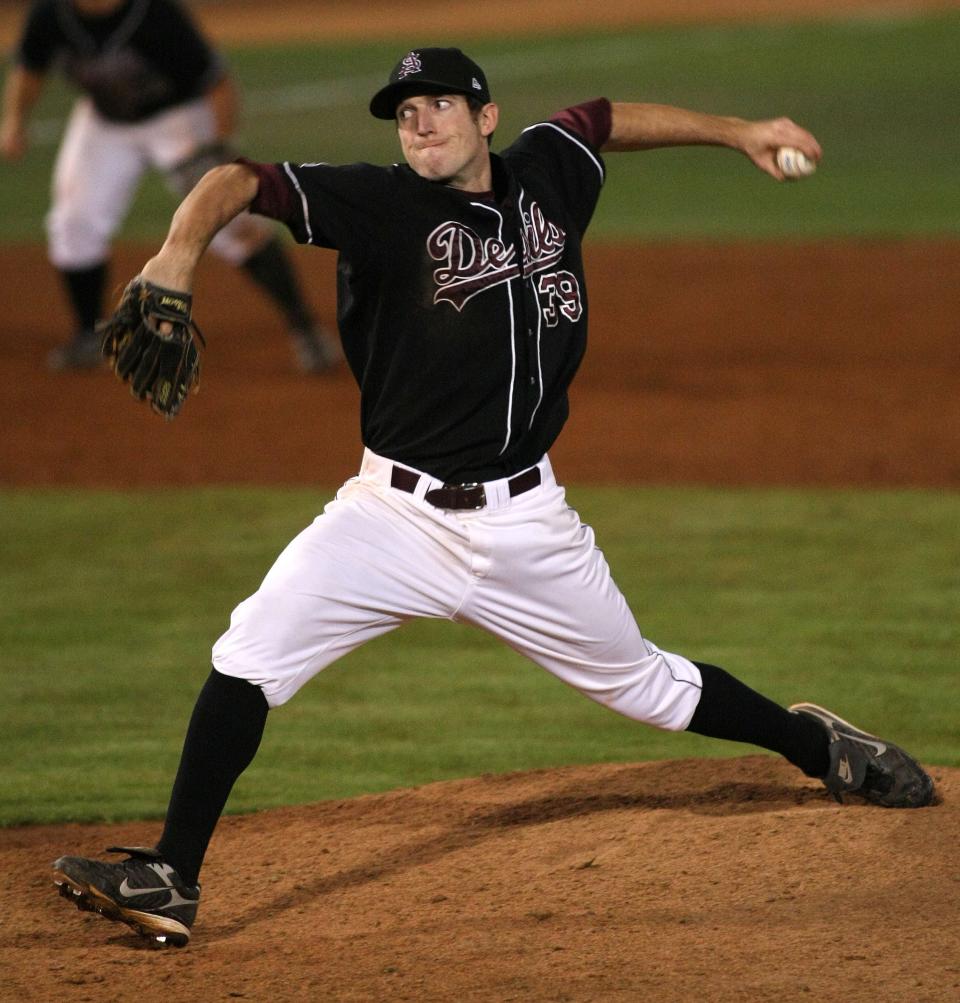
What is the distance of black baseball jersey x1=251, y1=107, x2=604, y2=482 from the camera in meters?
A: 3.77

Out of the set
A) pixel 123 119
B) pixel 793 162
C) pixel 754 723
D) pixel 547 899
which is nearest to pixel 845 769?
pixel 754 723

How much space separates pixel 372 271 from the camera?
380 centimetres

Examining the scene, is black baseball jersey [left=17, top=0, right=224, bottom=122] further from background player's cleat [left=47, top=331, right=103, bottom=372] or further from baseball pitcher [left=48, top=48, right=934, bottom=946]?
baseball pitcher [left=48, top=48, right=934, bottom=946]

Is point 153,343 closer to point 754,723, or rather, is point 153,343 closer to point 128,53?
point 754,723

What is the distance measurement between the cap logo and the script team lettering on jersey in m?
0.32

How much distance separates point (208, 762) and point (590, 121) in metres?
1.76

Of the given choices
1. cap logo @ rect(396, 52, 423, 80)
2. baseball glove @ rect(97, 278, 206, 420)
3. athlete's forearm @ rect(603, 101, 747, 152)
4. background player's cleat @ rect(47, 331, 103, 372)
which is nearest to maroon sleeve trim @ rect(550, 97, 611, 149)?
athlete's forearm @ rect(603, 101, 747, 152)

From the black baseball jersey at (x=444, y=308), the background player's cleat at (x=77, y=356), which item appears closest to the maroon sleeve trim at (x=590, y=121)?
the black baseball jersey at (x=444, y=308)

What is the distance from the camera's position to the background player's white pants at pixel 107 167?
371 inches

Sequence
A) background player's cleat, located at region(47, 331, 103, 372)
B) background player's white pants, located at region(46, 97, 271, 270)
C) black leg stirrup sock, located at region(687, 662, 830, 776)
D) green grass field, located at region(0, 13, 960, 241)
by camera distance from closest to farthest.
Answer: black leg stirrup sock, located at region(687, 662, 830, 776) < background player's white pants, located at region(46, 97, 271, 270) < background player's cleat, located at region(47, 331, 103, 372) < green grass field, located at region(0, 13, 960, 241)

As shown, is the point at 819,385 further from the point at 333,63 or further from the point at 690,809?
the point at 333,63

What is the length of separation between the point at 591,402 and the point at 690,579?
293cm

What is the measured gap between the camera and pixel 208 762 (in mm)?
3721

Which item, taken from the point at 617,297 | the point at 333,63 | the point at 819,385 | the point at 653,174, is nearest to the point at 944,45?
the point at 333,63
